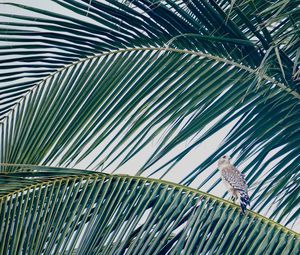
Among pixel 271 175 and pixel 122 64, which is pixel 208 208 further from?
pixel 122 64

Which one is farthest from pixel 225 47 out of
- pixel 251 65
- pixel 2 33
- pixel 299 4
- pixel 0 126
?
pixel 0 126

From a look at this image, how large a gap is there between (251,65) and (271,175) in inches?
18.8

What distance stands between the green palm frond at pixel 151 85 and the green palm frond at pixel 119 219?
11 cm

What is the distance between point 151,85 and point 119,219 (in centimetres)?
72

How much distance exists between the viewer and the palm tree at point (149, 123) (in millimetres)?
3045

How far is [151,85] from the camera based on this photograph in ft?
11.8

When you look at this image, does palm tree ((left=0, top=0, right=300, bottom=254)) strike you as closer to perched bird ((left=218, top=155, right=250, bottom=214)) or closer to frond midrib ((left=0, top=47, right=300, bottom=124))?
frond midrib ((left=0, top=47, right=300, bottom=124))

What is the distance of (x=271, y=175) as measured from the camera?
3.21 m

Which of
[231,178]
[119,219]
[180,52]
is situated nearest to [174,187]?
[119,219]

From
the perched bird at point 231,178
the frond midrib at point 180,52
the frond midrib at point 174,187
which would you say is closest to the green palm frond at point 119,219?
the frond midrib at point 174,187

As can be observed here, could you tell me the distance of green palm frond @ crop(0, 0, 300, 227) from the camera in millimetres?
3203

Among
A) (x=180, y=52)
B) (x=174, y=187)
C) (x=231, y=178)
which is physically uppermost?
(x=180, y=52)

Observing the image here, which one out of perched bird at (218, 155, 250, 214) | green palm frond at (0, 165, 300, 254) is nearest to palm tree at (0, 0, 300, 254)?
green palm frond at (0, 165, 300, 254)

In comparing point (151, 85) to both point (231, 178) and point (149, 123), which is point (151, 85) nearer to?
point (149, 123)
